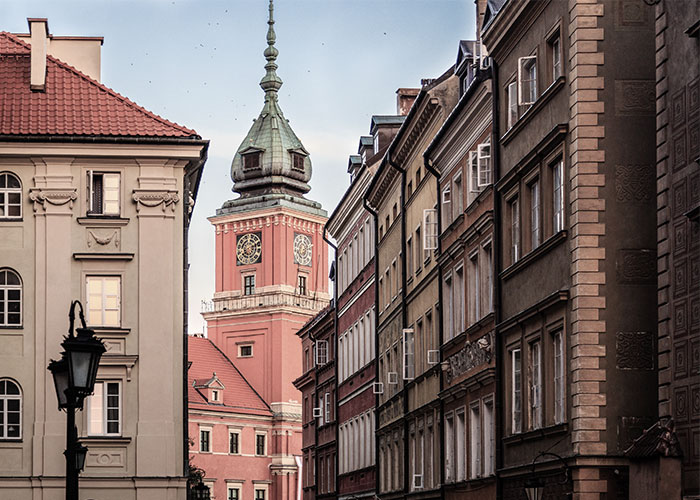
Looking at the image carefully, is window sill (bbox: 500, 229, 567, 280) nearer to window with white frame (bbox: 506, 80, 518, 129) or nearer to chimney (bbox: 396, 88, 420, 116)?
window with white frame (bbox: 506, 80, 518, 129)

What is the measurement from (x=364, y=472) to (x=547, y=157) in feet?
98.4

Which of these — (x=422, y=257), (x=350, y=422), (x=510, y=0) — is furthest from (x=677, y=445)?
(x=350, y=422)

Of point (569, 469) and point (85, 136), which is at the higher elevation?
point (85, 136)

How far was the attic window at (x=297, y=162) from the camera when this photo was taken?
13488 cm

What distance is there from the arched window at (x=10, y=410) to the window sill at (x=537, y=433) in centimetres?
1518

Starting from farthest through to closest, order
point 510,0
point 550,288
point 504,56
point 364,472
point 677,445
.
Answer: point 364,472 → point 504,56 → point 510,0 → point 550,288 → point 677,445

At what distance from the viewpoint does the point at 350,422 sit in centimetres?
5803

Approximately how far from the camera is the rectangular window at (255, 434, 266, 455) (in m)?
115

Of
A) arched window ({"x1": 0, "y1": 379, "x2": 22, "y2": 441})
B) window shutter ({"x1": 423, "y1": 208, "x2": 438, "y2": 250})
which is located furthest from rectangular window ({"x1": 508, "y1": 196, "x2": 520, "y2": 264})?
arched window ({"x1": 0, "y1": 379, "x2": 22, "y2": 441})

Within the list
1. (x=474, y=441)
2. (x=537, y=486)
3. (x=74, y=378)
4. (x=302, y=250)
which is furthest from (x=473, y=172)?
(x=302, y=250)

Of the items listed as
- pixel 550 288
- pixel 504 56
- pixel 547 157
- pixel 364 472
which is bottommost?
pixel 364 472

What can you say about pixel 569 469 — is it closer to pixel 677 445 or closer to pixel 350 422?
pixel 677 445

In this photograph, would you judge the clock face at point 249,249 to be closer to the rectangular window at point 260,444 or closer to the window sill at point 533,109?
the rectangular window at point 260,444

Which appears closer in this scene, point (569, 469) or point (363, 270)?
point (569, 469)
